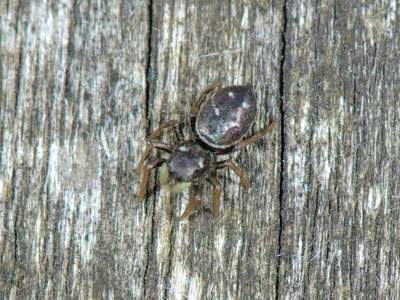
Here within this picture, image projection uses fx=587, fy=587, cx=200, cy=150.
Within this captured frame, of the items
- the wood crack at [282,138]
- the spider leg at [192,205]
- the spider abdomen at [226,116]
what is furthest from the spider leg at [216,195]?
the wood crack at [282,138]

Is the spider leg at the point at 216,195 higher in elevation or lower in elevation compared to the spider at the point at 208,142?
lower

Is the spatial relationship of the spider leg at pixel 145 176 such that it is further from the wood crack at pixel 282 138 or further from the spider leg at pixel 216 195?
the wood crack at pixel 282 138

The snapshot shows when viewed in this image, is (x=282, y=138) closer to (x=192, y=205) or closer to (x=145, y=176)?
(x=192, y=205)

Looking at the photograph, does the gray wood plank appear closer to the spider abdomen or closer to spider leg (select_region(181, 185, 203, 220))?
the spider abdomen

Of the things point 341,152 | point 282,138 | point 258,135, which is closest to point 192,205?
point 258,135

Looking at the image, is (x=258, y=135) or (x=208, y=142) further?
(x=208, y=142)

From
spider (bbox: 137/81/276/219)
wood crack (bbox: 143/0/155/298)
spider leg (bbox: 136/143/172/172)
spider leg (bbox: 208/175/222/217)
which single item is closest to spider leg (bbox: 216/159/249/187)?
spider (bbox: 137/81/276/219)
